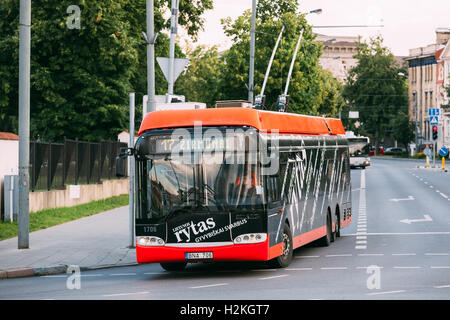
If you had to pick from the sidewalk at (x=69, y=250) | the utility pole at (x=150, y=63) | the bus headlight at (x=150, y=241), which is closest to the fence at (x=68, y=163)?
the sidewalk at (x=69, y=250)

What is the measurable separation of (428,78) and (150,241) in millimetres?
118786

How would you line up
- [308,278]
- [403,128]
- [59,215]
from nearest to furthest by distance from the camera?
[308,278], [59,215], [403,128]

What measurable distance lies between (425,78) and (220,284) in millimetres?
120845

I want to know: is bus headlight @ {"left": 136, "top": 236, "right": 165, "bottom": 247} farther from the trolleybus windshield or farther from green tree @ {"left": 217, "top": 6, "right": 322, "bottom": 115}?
green tree @ {"left": 217, "top": 6, "right": 322, "bottom": 115}

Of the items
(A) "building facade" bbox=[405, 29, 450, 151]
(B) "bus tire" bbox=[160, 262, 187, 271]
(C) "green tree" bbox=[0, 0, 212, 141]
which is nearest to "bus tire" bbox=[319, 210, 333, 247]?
(B) "bus tire" bbox=[160, 262, 187, 271]

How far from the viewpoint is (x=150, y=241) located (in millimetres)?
15781

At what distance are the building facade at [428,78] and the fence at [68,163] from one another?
87.2m

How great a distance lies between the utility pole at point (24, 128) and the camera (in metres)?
20.0

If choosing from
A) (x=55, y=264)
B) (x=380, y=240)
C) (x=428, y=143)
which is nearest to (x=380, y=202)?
(x=380, y=240)

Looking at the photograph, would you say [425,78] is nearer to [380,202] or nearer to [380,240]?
[380,202]

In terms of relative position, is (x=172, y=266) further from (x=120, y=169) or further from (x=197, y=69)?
(x=197, y=69)

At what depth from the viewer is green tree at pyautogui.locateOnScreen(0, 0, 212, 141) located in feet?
143

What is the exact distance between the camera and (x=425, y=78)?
13188cm

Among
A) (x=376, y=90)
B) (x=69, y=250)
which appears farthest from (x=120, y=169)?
(x=376, y=90)
